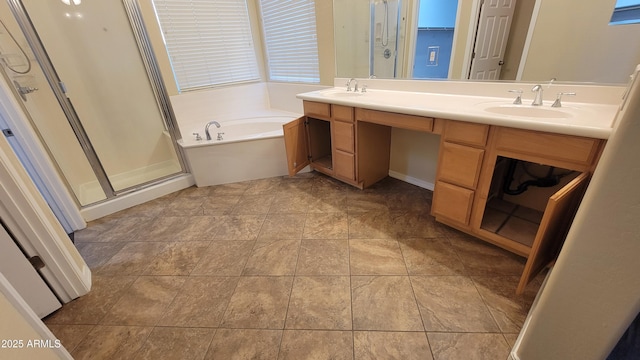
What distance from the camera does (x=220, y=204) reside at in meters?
2.24

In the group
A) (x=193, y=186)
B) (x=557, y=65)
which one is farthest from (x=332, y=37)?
(x=193, y=186)

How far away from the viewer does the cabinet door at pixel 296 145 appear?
227 centimetres

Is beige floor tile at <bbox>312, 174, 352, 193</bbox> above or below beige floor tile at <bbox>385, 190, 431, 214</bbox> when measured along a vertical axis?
above

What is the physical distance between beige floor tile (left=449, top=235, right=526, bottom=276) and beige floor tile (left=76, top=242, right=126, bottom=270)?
89.7 inches

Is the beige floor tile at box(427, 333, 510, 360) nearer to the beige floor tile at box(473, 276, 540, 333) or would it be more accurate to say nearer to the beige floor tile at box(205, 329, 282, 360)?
the beige floor tile at box(473, 276, 540, 333)

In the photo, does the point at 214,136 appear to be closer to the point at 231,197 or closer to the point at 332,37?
the point at 231,197

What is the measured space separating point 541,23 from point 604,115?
2.10 ft

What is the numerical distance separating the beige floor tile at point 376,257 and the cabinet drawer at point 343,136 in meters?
0.81

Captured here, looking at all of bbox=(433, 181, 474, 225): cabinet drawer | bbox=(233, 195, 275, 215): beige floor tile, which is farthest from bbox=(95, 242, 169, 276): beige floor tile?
bbox=(433, 181, 474, 225): cabinet drawer

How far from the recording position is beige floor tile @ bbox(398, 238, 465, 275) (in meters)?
1.42

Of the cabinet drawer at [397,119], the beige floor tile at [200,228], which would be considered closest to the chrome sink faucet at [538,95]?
the cabinet drawer at [397,119]

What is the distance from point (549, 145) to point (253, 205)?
1.96 meters

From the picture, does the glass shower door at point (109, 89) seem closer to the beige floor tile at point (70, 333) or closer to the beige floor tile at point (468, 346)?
the beige floor tile at point (70, 333)

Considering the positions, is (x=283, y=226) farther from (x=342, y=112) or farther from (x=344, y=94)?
(x=344, y=94)
